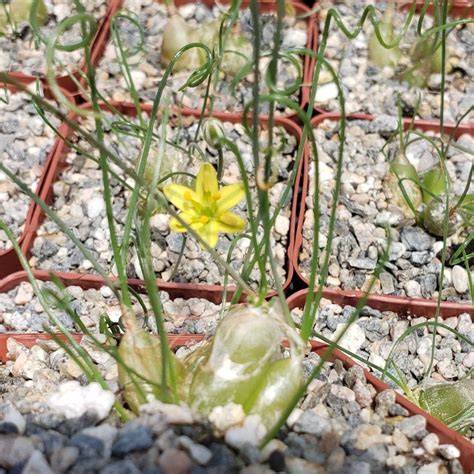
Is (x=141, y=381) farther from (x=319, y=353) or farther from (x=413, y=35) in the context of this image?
(x=413, y=35)

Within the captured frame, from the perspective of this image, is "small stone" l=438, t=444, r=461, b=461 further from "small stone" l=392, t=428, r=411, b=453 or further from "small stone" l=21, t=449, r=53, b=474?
"small stone" l=21, t=449, r=53, b=474

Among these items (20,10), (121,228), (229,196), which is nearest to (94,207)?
(121,228)

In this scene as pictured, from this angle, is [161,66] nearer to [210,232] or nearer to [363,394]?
[210,232]

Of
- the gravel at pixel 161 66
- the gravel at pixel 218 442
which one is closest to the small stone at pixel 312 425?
the gravel at pixel 218 442

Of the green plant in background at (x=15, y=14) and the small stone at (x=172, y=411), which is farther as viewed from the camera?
the green plant in background at (x=15, y=14)

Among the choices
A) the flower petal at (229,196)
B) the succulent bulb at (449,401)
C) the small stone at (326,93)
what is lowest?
the succulent bulb at (449,401)

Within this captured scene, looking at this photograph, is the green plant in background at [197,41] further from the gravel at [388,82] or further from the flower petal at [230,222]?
the flower petal at [230,222]

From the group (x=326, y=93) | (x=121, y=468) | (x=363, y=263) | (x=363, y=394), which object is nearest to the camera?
(x=121, y=468)
